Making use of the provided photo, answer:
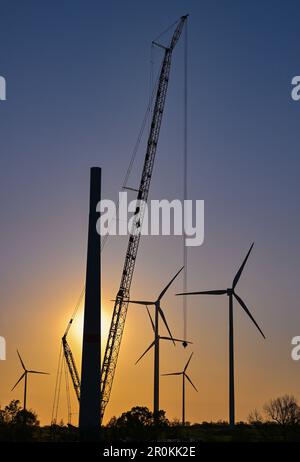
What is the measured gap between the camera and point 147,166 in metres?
200

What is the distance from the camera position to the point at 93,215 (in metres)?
149
